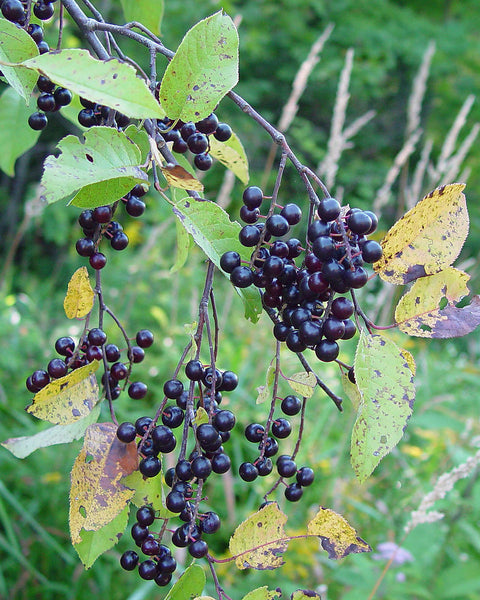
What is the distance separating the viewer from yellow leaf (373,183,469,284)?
457 mm

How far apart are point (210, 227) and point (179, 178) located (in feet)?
0.17

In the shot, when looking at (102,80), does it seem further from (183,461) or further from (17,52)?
→ (183,461)

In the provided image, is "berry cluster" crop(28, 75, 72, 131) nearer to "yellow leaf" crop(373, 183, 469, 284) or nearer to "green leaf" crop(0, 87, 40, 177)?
"green leaf" crop(0, 87, 40, 177)

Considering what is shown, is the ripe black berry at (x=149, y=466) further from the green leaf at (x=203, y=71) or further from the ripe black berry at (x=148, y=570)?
the green leaf at (x=203, y=71)

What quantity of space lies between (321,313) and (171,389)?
0.16 m

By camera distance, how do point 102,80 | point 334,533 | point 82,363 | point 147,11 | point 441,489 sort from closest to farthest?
point 102,80
point 334,533
point 82,363
point 147,11
point 441,489

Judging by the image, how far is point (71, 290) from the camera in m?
0.57

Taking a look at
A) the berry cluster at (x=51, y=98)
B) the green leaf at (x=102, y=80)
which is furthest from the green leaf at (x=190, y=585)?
the berry cluster at (x=51, y=98)

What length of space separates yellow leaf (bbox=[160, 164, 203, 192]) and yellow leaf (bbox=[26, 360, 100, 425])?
21cm

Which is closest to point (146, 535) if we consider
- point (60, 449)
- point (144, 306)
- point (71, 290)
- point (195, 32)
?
point (71, 290)

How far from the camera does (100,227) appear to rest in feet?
1.94

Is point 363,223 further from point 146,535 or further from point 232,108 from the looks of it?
point 232,108

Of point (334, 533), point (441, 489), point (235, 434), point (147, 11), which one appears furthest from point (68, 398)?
point (235, 434)

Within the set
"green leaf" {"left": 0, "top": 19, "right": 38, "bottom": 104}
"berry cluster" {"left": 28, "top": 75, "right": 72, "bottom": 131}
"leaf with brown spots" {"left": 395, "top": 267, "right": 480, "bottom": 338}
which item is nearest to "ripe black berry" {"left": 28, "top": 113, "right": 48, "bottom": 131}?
"berry cluster" {"left": 28, "top": 75, "right": 72, "bottom": 131}
